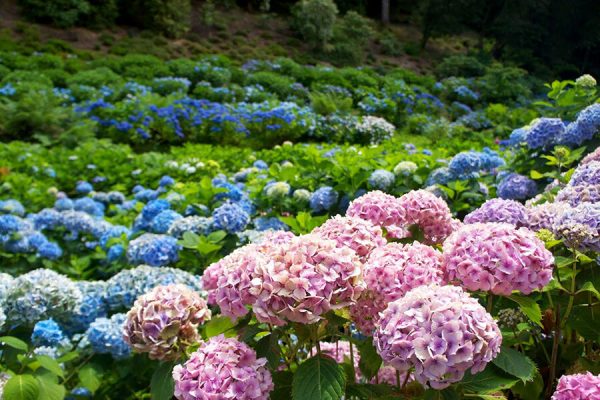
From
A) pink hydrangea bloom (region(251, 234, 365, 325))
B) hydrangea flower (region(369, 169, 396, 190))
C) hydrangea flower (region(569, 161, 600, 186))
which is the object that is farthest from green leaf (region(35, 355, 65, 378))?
hydrangea flower (region(369, 169, 396, 190))

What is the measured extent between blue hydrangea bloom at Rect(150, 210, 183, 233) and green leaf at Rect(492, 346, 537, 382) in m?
2.22

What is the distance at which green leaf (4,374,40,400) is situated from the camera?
1.64 metres

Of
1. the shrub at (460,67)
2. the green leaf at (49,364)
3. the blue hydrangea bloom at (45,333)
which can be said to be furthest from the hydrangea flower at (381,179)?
the shrub at (460,67)

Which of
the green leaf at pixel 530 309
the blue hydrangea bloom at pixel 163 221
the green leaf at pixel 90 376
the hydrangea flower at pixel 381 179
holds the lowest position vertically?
the green leaf at pixel 90 376

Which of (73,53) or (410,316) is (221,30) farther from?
(410,316)

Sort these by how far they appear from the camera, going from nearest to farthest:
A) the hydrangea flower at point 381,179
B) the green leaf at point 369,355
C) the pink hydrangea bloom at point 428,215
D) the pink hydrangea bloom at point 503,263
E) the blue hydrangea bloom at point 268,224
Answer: the pink hydrangea bloom at point 503,263 < the green leaf at point 369,355 < the pink hydrangea bloom at point 428,215 < the blue hydrangea bloom at point 268,224 < the hydrangea flower at point 381,179

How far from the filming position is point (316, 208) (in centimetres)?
336

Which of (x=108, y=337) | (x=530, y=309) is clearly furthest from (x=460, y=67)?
(x=530, y=309)

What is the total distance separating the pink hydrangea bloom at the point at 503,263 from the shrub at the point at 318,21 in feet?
64.0

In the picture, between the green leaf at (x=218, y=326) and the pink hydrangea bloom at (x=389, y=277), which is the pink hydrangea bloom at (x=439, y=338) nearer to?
the pink hydrangea bloom at (x=389, y=277)

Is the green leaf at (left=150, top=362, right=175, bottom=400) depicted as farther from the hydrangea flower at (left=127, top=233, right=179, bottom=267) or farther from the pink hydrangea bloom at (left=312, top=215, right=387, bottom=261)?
the hydrangea flower at (left=127, top=233, right=179, bottom=267)

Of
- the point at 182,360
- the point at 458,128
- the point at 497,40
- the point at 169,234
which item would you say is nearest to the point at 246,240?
the point at 169,234

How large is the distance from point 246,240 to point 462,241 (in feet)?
5.71

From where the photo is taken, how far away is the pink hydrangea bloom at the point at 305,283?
102 cm
